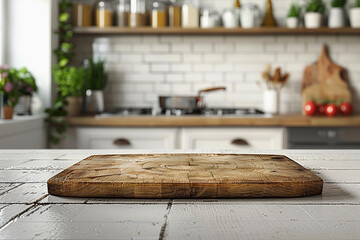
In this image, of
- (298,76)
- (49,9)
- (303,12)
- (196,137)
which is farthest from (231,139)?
(49,9)

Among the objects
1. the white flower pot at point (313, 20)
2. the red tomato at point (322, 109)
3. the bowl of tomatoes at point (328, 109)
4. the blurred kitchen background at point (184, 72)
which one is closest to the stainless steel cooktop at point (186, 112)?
the blurred kitchen background at point (184, 72)

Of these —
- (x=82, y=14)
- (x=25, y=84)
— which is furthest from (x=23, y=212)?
(x=82, y=14)

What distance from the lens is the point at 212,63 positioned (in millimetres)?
4102

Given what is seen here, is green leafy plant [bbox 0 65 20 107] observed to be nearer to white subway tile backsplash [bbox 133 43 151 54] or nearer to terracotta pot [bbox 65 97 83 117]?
terracotta pot [bbox 65 97 83 117]

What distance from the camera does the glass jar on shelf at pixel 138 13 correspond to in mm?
3898

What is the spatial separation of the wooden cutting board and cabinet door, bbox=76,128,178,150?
7.75 ft

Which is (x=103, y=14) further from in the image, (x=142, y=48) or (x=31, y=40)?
(x=31, y=40)

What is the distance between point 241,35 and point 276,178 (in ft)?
10.8

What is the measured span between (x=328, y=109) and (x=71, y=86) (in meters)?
1.99

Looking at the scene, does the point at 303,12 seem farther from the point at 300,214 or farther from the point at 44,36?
the point at 300,214

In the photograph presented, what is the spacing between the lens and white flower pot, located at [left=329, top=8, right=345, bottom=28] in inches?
153

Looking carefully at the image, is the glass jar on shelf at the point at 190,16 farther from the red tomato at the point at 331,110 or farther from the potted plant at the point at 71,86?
the red tomato at the point at 331,110

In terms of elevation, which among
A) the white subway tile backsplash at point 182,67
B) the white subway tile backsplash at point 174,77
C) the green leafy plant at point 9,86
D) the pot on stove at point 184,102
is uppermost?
the white subway tile backsplash at point 182,67

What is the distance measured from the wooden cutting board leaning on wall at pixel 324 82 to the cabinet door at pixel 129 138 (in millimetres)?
1318
